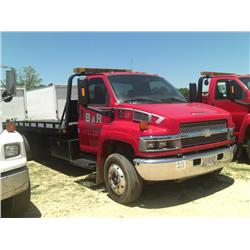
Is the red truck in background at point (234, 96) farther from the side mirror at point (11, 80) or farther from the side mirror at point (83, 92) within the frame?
→ the side mirror at point (11, 80)

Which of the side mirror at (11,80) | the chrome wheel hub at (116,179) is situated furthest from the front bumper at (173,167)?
the side mirror at (11,80)

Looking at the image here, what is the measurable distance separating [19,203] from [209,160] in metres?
2.83

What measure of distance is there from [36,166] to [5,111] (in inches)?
343

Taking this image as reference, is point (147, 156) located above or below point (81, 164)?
above

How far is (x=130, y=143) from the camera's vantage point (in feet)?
15.3

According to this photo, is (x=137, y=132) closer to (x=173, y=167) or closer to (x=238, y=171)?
(x=173, y=167)

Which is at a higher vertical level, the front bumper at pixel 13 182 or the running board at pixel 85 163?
the front bumper at pixel 13 182

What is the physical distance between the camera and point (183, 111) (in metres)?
4.95

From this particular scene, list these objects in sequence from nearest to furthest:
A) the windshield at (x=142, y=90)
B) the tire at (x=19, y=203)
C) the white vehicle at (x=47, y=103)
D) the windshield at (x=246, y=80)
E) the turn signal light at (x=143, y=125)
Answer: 1. the tire at (x=19, y=203)
2. the turn signal light at (x=143, y=125)
3. the windshield at (x=142, y=90)
4. the windshield at (x=246, y=80)
5. the white vehicle at (x=47, y=103)

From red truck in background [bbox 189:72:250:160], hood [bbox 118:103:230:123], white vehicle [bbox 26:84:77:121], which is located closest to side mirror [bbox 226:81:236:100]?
red truck in background [bbox 189:72:250:160]

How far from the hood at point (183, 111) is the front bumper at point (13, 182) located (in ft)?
6.59

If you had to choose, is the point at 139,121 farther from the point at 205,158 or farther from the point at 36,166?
the point at 36,166

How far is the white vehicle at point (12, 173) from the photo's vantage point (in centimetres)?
358

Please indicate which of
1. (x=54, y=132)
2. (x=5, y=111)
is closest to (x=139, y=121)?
(x=54, y=132)
